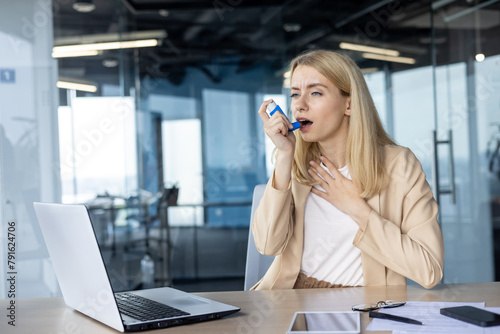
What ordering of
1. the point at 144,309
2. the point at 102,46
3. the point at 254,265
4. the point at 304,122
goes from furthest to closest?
the point at 102,46
the point at 254,265
the point at 304,122
the point at 144,309

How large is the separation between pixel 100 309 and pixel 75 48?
3.07 meters

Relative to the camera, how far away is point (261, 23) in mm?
4793

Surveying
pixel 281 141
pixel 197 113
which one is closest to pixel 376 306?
pixel 281 141

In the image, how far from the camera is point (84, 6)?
405 centimetres

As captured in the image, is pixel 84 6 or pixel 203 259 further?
pixel 203 259

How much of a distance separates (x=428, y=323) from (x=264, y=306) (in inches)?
16.8

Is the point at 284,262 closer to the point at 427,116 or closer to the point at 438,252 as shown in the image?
the point at 438,252

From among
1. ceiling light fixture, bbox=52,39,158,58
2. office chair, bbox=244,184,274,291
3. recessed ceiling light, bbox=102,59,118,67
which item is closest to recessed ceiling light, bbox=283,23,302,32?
ceiling light fixture, bbox=52,39,158,58

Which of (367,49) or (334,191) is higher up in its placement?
(367,49)

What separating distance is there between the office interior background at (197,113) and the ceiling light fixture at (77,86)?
0.02 m

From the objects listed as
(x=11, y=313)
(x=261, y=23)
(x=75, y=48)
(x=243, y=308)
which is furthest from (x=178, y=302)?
(x=261, y=23)

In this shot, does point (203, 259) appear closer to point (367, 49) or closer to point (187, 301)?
point (367, 49)

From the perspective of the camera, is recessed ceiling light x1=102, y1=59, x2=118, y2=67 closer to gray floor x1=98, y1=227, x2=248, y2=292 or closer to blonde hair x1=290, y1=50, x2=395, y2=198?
gray floor x1=98, y1=227, x2=248, y2=292

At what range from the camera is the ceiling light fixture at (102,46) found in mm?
3862
